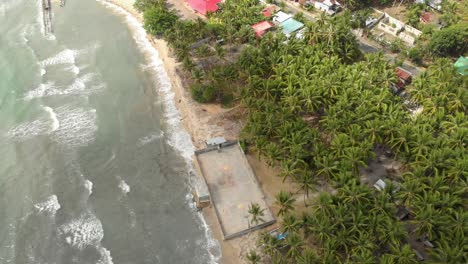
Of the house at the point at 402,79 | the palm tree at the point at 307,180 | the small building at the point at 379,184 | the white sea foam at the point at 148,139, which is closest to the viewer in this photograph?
the palm tree at the point at 307,180

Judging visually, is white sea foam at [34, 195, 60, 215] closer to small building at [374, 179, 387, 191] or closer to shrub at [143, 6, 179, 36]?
shrub at [143, 6, 179, 36]

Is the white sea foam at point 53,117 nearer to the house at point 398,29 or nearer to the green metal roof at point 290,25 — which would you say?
the green metal roof at point 290,25

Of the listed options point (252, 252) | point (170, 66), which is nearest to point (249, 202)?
point (252, 252)

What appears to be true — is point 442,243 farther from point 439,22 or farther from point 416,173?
point 439,22

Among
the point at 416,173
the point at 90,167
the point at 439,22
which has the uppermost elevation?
the point at 439,22

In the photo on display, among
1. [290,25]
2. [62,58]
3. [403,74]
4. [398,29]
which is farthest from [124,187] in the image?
[398,29]

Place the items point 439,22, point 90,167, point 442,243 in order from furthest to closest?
1. point 439,22
2. point 90,167
3. point 442,243

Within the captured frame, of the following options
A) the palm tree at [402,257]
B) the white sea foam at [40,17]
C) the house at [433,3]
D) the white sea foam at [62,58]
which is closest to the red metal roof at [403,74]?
the house at [433,3]
